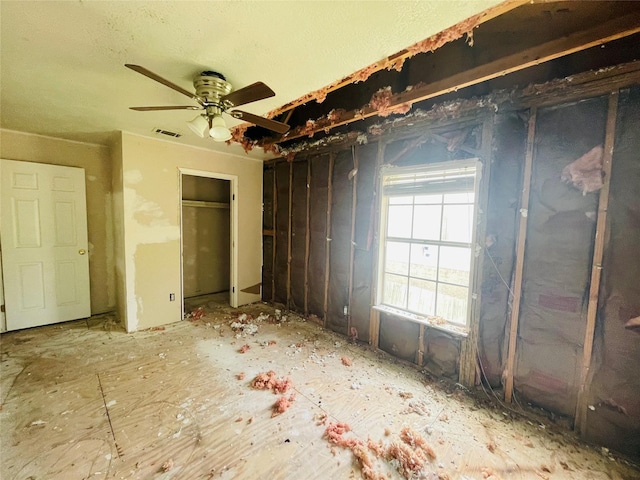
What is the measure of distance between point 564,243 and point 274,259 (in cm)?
359

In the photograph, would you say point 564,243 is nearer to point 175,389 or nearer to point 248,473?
point 248,473

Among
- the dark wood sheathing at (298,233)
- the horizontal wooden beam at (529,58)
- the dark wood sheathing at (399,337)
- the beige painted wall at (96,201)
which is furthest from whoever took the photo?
the dark wood sheathing at (298,233)

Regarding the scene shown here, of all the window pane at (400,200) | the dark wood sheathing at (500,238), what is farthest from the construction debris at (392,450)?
the window pane at (400,200)

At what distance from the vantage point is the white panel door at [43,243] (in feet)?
9.87

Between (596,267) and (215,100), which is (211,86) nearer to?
(215,100)

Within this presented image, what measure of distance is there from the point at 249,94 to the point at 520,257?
7.59 ft

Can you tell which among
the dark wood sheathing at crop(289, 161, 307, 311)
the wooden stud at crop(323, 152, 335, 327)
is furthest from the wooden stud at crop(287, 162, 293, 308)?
the wooden stud at crop(323, 152, 335, 327)

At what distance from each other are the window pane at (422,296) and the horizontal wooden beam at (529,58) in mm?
1695

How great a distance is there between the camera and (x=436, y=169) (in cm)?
244

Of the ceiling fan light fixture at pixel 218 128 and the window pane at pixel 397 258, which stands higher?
the ceiling fan light fixture at pixel 218 128

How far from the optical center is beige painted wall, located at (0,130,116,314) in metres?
3.27

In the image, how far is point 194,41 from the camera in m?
1.39

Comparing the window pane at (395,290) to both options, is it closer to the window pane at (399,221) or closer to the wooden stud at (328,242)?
the window pane at (399,221)

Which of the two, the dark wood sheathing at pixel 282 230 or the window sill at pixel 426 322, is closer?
the window sill at pixel 426 322
